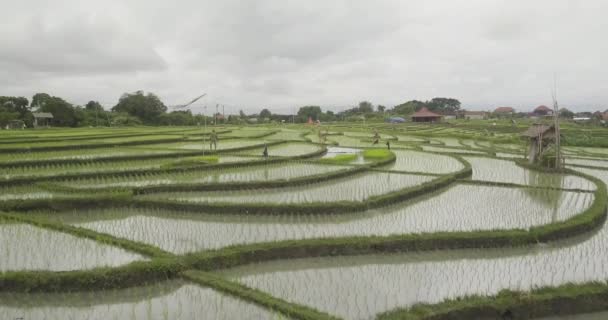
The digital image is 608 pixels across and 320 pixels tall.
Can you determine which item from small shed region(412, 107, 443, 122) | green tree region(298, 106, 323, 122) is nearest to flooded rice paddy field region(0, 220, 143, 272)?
small shed region(412, 107, 443, 122)

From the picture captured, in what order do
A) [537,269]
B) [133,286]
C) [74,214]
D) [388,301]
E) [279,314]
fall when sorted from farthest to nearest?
[74,214], [537,269], [133,286], [388,301], [279,314]

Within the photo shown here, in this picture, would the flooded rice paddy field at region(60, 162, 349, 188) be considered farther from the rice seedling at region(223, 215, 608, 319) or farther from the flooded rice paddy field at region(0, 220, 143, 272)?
the rice seedling at region(223, 215, 608, 319)

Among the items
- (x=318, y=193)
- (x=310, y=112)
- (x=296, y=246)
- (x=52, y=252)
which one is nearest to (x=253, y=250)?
(x=296, y=246)

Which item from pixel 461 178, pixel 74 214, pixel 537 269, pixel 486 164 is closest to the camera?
pixel 537 269

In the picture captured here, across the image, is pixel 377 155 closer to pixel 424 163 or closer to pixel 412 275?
pixel 424 163

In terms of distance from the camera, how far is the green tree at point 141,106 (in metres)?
46.1

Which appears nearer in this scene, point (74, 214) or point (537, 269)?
point (537, 269)

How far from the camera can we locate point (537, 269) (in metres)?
6.36

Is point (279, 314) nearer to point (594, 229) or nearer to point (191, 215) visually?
point (191, 215)

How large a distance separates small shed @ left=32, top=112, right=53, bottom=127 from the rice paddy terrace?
89.0 feet

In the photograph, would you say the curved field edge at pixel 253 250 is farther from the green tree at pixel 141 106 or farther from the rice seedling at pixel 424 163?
the green tree at pixel 141 106

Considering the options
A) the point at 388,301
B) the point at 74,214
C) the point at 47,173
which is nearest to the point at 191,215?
the point at 74,214

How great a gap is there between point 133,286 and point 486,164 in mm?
14674

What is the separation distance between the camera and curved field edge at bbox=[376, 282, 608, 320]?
190 inches
